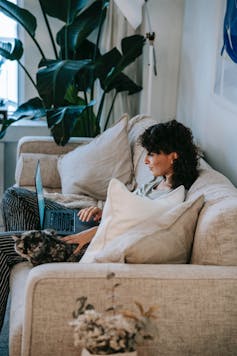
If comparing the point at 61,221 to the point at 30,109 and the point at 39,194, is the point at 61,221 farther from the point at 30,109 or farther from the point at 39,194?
the point at 30,109

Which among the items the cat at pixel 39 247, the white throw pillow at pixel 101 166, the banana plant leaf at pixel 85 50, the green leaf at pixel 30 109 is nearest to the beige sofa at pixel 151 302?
the cat at pixel 39 247

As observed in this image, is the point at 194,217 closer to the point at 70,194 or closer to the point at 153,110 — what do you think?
the point at 70,194

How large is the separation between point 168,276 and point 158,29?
245 cm

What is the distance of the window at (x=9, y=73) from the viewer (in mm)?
4457

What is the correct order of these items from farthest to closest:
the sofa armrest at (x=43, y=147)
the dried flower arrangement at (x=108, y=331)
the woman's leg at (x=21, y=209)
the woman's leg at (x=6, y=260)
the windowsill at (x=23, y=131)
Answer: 1. the windowsill at (x=23, y=131)
2. the sofa armrest at (x=43, y=147)
3. the woman's leg at (x=21, y=209)
4. the woman's leg at (x=6, y=260)
5. the dried flower arrangement at (x=108, y=331)

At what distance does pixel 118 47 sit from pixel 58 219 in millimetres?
1809

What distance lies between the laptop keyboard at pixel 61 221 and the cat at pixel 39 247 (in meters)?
0.39

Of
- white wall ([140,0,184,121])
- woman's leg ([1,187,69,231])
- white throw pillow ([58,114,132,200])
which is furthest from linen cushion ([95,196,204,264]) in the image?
white wall ([140,0,184,121])

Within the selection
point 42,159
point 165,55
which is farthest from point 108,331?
point 165,55

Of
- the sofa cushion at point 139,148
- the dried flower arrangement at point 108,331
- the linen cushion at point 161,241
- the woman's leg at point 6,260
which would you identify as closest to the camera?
the dried flower arrangement at point 108,331

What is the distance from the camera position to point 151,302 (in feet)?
6.16

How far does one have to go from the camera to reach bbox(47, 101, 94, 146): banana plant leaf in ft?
11.6

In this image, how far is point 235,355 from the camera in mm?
1909

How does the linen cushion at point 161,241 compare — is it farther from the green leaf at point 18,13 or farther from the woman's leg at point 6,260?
the green leaf at point 18,13
